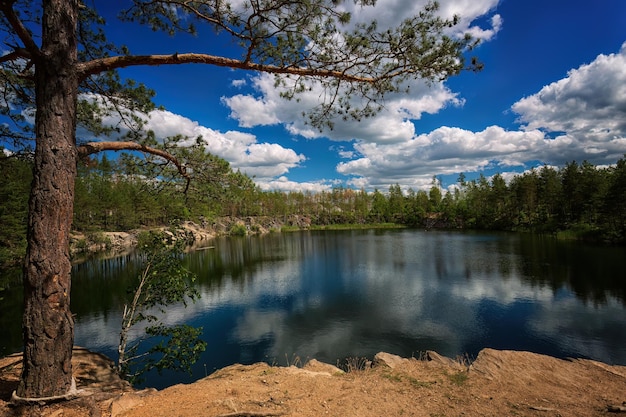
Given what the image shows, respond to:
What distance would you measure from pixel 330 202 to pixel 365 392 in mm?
96475

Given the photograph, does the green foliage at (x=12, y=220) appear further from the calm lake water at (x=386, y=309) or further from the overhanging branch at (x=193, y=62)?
the overhanging branch at (x=193, y=62)

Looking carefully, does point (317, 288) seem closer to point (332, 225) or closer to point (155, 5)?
point (155, 5)

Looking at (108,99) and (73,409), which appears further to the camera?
(108,99)

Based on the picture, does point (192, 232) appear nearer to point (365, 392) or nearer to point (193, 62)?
point (193, 62)

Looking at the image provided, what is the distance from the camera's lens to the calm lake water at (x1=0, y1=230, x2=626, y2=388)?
12.0 m

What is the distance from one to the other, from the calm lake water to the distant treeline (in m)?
5.82

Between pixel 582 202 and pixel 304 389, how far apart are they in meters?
50.5

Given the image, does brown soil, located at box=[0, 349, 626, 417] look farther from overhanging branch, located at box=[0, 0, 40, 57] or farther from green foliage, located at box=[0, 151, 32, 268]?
green foliage, located at box=[0, 151, 32, 268]

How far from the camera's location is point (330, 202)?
10188 centimetres

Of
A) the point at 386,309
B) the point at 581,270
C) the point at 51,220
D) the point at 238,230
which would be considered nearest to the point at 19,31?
the point at 51,220

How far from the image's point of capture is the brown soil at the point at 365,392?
13.7 feet

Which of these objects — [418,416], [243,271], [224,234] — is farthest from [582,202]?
[224,234]

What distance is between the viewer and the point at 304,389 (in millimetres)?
5527

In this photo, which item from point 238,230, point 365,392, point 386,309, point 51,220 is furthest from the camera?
point 238,230
